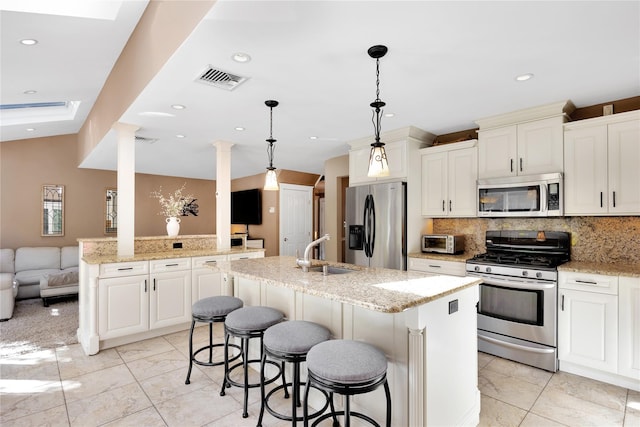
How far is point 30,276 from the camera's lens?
17.1ft

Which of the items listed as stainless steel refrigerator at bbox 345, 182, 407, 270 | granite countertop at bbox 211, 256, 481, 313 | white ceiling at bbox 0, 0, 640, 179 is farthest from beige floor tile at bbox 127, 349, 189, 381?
white ceiling at bbox 0, 0, 640, 179

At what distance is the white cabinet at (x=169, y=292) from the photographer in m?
3.69

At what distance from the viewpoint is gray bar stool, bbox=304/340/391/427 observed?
151cm

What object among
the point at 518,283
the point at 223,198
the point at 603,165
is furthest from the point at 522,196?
the point at 223,198

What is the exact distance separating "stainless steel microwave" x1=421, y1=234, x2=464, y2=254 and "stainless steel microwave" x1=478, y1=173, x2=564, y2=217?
43 cm

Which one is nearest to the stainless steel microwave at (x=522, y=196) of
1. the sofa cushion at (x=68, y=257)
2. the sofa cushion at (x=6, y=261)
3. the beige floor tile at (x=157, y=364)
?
the beige floor tile at (x=157, y=364)

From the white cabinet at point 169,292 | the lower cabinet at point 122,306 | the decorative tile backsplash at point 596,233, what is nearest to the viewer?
the decorative tile backsplash at point 596,233

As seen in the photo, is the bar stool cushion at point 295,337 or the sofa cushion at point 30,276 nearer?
the bar stool cushion at point 295,337

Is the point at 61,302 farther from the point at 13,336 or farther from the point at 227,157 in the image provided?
the point at 227,157

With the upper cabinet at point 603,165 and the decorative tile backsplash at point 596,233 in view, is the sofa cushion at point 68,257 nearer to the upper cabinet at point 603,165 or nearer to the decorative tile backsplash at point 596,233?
the decorative tile backsplash at point 596,233

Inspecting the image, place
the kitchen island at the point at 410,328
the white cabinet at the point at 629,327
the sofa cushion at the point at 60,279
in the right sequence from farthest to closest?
the sofa cushion at the point at 60,279 < the white cabinet at the point at 629,327 < the kitchen island at the point at 410,328

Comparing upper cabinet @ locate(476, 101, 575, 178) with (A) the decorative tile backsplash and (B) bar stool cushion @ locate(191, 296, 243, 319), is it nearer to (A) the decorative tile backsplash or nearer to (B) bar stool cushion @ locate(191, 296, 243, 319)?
(A) the decorative tile backsplash

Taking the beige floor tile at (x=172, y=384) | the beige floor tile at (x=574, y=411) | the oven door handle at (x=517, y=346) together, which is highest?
the oven door handle at (x=517, y=346)

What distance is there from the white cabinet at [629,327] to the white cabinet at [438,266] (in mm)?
1251
